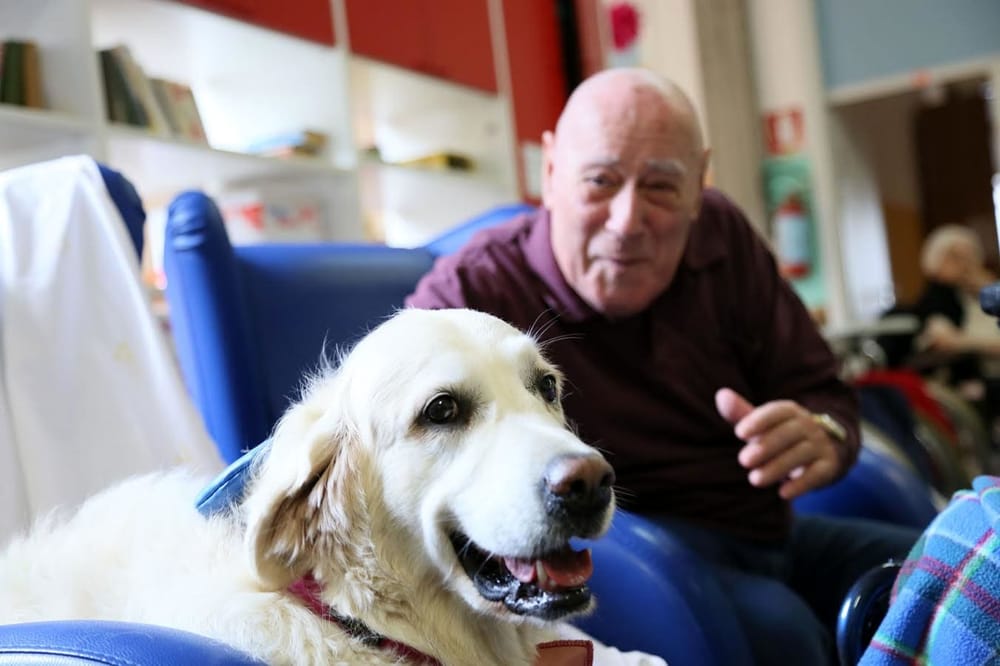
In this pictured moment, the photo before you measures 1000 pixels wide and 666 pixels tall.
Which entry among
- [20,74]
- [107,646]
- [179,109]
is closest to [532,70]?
[179,109]

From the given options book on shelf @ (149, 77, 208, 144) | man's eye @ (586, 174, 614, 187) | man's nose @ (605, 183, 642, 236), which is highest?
book on shelf @ (149, 77, 208, 144)

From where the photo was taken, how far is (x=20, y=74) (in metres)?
2.24

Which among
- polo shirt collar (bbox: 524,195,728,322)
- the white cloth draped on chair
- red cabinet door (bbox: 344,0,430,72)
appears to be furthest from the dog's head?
red cabinet door (bbox: 344,0,430,72)

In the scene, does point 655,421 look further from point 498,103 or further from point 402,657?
point 498,103

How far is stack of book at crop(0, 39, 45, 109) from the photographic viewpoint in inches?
86.9

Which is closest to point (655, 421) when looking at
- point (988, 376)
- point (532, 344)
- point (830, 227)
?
point (532, 344)

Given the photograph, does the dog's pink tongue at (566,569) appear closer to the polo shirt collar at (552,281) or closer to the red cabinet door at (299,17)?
the polo shirt collar at (552,281)

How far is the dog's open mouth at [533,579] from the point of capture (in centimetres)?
87

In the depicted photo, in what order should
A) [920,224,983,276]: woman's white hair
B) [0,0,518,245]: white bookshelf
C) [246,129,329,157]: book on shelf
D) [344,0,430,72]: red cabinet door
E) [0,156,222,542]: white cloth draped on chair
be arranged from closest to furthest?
[0,156,222,542]: white cloth draped on chair
[0,0,518,245]: white bookshelf
[246,129,329,157]: book on shelf
[344,0,430,72]: red cabinet door
[920,224,983,276]: woman's white hair

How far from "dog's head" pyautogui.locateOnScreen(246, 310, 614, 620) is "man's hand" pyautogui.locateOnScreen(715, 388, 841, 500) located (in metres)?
0.47

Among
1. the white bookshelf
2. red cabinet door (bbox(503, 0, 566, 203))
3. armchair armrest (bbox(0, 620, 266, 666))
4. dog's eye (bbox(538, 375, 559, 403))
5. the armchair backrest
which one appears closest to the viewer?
armchair armrest (bbox(0, 620, 266, 666))

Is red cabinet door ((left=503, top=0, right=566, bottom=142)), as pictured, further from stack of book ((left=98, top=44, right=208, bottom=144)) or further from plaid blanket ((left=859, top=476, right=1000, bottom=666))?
plaid blanket ((left=859, top=476, right=1000, bottom=666))

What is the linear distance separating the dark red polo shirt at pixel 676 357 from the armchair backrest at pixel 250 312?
24 centimetres

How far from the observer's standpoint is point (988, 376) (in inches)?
170
